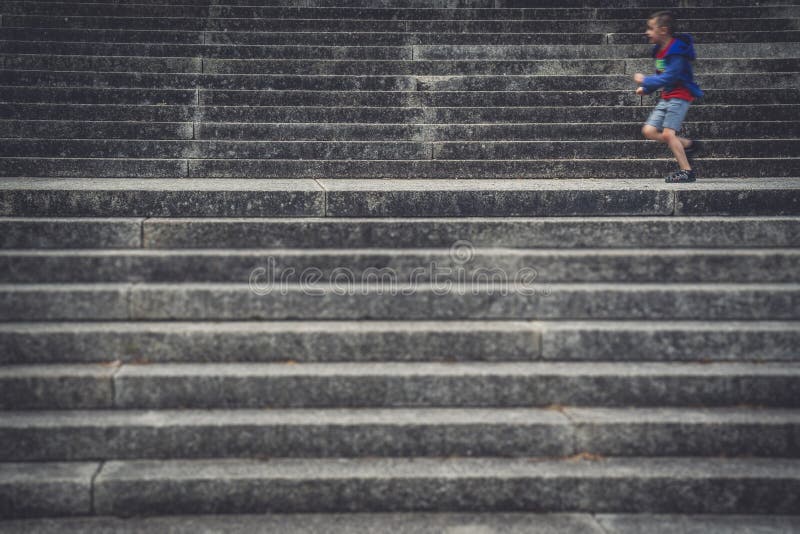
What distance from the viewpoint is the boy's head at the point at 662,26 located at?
536cm

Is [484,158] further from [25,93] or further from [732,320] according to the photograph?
[25,93]

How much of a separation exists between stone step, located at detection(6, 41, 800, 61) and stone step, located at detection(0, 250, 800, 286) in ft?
13.0

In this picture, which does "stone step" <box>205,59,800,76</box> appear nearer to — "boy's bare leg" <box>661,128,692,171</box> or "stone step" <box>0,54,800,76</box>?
"stone step" <box>0,54,800,76</box>

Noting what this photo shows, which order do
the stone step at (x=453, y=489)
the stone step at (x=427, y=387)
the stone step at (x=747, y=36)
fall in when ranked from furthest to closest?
the stone step at (x=747, y=36) < the stone step at (x=427, y=387) < the stone step at (x=453, y=489)

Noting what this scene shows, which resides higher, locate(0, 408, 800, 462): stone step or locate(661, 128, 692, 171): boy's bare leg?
locate(661, 128, 692, 171): boy's bare leg

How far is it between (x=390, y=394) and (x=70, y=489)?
1.75 meters

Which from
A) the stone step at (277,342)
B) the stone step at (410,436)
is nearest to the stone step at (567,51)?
the stone step at (277,342)

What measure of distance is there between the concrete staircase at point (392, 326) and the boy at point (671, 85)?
0.39m

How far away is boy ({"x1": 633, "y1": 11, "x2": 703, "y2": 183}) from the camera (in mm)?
5398

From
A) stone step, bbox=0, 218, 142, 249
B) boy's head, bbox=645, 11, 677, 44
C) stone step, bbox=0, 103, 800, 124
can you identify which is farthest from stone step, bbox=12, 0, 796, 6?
stone step, bbox=0, 218, 142, 249

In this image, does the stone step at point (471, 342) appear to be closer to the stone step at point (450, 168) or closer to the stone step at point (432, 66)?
the stone step at point (450, 168)

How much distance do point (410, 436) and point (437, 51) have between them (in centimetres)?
535

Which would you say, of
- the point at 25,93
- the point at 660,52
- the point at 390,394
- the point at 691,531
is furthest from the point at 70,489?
the point at 660,52

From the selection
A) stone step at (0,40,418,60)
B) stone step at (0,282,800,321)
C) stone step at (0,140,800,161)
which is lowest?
stone step at (0,282,800,321)
